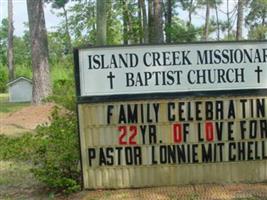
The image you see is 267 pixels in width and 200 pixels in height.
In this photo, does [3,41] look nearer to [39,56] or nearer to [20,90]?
[20,90]

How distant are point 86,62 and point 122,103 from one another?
2.23 feet

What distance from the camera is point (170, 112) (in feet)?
20.9

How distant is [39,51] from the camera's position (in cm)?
1955

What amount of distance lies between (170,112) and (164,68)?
0.56 metres

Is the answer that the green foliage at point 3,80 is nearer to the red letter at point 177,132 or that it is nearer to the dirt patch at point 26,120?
the dirt patch at point 26,120

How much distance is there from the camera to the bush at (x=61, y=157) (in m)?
6.53

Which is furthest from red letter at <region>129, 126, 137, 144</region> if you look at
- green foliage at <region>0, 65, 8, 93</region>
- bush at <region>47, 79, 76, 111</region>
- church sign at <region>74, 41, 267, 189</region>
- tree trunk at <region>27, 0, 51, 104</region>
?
green foliage at <region>0, 65, 8, 93</region>

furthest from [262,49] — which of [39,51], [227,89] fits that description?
[39,51]

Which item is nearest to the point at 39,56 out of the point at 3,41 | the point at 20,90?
the point at 20,90

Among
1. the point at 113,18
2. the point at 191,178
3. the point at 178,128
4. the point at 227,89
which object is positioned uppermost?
the point at 113,18

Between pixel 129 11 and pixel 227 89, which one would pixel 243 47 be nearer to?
pixel 227 89

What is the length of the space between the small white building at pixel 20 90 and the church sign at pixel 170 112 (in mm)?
23492

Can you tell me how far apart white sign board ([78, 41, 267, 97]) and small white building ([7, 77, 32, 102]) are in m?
23.5

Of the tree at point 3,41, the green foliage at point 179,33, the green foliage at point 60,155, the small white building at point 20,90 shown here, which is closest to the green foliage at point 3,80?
the green foliage at point 179,33
